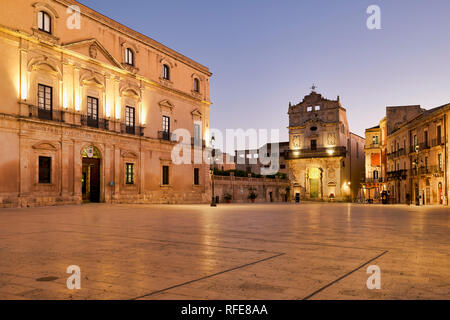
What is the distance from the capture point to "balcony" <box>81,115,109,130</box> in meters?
25.4

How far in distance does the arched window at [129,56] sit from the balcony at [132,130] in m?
5.01

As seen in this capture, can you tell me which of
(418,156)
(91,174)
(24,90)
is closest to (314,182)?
(418,156)

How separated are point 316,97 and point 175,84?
3119 centimetres

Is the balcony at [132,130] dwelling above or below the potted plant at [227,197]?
above

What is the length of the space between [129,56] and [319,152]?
120ft

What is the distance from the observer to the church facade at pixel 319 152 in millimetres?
57031

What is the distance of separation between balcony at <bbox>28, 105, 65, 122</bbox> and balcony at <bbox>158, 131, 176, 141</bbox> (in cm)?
967

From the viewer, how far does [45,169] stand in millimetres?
23094

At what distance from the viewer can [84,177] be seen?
1107 inches

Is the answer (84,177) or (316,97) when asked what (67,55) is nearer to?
(84,177)

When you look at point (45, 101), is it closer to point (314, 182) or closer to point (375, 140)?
point (314, 182)

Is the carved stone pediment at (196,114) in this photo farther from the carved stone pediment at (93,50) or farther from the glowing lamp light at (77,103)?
the glowing lamp light at (77,103)

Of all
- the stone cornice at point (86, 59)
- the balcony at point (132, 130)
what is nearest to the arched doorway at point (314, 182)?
the stone cornice at point (86, 59)

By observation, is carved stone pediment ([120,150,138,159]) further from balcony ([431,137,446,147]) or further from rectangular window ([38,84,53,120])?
balcony ([431,137,446,147])
